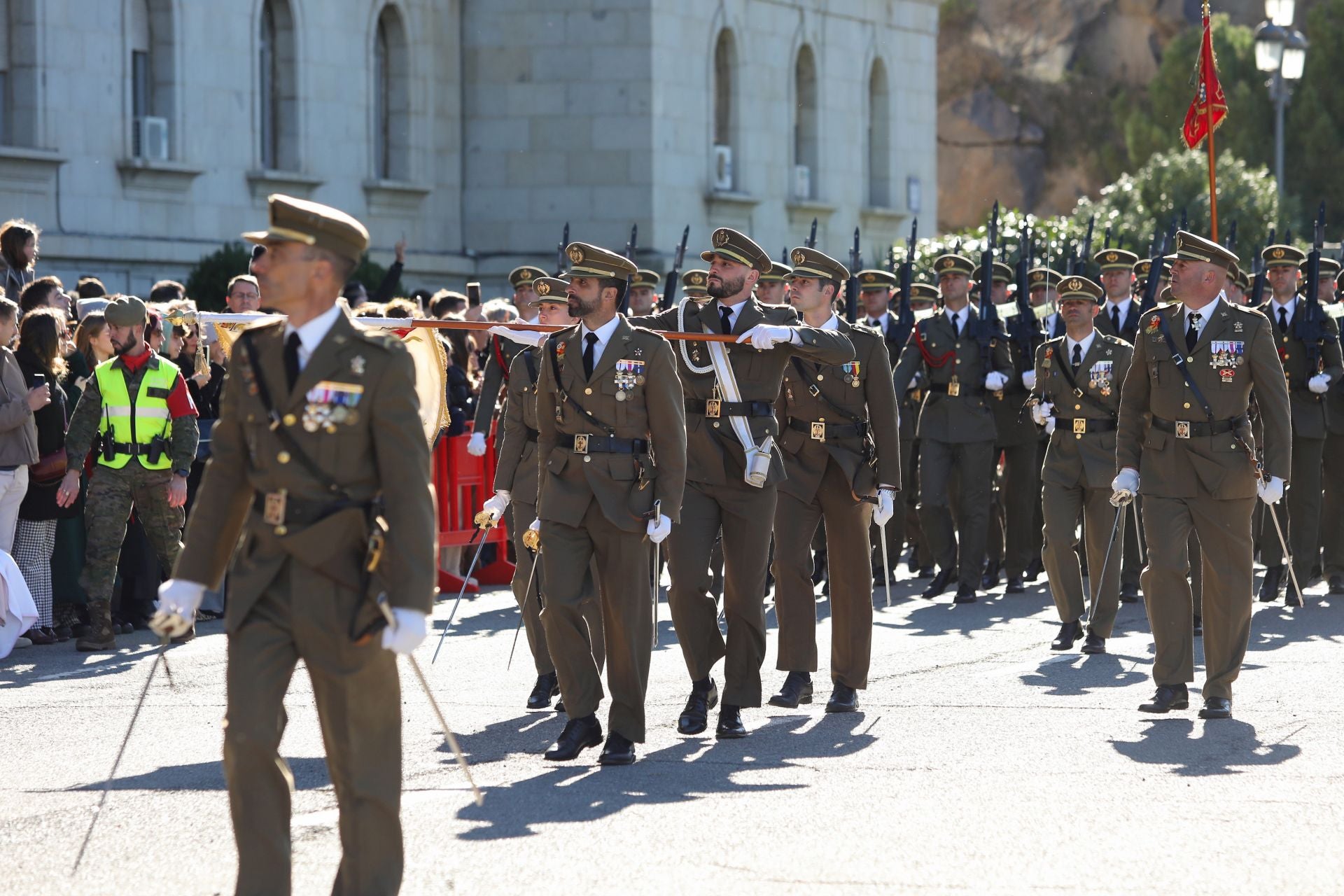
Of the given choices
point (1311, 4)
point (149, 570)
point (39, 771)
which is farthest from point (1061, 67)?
point (39, 771)

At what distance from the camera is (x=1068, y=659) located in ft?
37.7

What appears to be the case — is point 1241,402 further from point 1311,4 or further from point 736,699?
point 1311,4

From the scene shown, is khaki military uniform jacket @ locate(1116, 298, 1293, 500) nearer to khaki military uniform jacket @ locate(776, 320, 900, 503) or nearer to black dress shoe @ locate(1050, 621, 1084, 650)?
khaki military uniform jacket @ locate(776, 320, 900, 503)

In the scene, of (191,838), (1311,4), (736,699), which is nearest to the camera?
(191,838)

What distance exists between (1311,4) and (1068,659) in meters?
49.7

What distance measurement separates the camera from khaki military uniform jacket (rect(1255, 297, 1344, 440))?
1476 centimetres

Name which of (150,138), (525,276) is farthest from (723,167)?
(525,276)

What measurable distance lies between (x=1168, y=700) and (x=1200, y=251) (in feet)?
6.45

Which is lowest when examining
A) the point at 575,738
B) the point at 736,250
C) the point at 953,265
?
the point at 575,738

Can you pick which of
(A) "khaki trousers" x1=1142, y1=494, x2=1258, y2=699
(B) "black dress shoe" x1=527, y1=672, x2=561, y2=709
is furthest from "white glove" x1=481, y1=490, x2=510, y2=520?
(A) "khaki trousers" x1=1142, y1=494, x2=1258, y2=699

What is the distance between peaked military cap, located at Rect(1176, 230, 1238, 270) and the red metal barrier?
6.37 meters

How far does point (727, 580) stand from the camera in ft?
30.6

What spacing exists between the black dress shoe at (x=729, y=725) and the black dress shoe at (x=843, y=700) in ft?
2.36

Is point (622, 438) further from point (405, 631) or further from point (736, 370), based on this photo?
point (405, 631)
